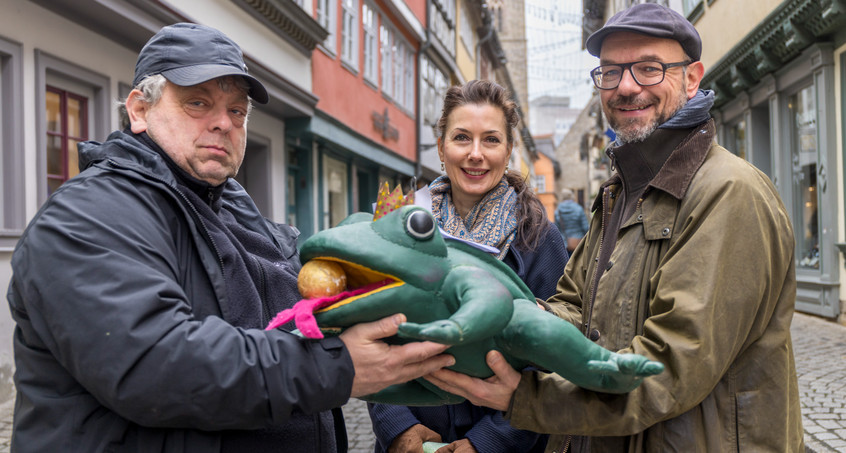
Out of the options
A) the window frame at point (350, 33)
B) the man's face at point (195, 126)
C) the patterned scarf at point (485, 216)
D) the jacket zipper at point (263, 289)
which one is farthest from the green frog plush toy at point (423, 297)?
the window frame at point (350, 33)

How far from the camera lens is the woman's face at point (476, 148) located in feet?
8.32

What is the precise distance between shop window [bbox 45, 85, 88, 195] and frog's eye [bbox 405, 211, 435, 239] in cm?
533

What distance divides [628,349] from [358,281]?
2.24 feet

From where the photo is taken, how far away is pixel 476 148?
2.52 metres

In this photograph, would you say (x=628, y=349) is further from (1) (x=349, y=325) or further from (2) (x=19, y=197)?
(2) (x=19, y=197)

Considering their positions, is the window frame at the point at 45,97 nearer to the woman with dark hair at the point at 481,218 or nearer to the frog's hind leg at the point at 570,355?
the woman with dark hair at the point at 481,218

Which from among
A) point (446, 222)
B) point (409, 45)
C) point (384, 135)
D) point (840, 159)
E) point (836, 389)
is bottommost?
point (836, 389)

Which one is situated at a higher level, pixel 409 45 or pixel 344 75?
pixel 409 45

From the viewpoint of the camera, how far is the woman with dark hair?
7.66 ft

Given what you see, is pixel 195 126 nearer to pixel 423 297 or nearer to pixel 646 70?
pixel 423 297

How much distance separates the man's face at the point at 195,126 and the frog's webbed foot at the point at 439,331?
2.85ft

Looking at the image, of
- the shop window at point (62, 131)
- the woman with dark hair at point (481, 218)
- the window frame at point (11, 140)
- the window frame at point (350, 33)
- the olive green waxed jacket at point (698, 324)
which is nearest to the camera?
the olive green waxed jacket at point (698, 324)

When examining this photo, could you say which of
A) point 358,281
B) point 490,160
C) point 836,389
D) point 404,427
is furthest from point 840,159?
point 358,281

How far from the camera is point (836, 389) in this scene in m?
5.17
